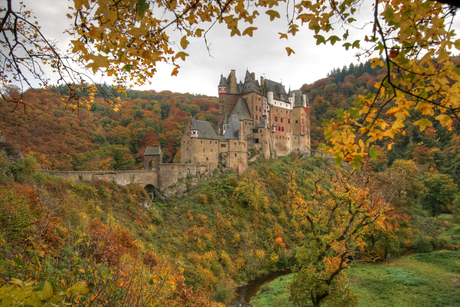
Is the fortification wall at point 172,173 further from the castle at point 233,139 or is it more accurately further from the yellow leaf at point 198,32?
the yellow leaf at point 198,32

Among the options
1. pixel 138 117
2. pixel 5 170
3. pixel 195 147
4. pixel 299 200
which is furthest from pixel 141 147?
pixel 299 200

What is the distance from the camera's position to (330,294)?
8992 millimetres

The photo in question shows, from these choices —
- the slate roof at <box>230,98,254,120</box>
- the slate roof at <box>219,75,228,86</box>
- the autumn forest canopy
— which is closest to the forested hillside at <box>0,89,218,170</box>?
the autumn forest canopy

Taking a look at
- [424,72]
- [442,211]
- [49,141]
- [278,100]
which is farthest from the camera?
[278,100]

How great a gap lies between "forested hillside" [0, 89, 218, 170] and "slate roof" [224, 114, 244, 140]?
12.9 metres

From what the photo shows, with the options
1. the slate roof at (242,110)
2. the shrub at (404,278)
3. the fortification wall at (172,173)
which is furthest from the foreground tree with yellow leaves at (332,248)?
Result: the slate roof at (242,110)

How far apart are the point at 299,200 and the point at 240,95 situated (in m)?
29.8

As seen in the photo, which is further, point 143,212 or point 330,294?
point 143,212

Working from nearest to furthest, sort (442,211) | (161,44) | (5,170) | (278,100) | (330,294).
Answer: (161,44) < (330,294) < (5,170) < (442,211) < (278,100)

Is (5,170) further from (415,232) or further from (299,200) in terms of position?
(415,232)

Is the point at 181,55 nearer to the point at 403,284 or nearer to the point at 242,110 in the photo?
the point at 403,284

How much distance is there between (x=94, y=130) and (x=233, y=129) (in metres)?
24.0

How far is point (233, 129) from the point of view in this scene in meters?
30.7

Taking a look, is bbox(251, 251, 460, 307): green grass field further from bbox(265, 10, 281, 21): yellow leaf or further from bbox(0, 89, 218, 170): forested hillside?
bbox(0, 89, 218, 170): forested hillside
